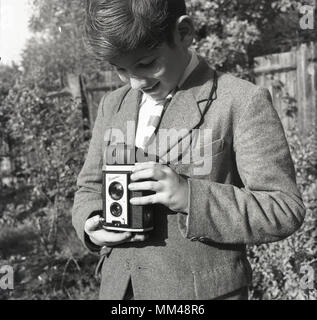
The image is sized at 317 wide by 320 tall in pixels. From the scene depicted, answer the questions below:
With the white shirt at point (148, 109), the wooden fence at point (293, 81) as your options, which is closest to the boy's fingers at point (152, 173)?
the white shirt at point (148, 109)

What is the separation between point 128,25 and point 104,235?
0.67 m

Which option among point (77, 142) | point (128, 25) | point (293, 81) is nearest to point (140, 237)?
point (128, 25)

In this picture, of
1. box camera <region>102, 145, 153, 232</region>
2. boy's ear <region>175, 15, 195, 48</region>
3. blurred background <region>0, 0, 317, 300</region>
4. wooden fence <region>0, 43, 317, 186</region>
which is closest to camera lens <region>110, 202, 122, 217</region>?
box camera <region>102, 145, 153, 232</region>

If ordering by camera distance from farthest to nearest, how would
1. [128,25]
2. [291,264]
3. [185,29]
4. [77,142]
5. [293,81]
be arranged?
[293,81] → [77,142] → [291,264] → [185,29] → [128,25]

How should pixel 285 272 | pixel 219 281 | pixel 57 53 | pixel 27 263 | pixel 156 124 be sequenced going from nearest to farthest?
pixel 219 281 < pixel 156 124 < pixel 285 272 < pixel 27 263 < pixel 57 53

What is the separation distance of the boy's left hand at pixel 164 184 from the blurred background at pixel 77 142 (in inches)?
81.7

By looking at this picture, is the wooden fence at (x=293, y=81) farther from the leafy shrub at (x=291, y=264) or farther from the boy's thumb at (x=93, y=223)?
the boy's thumb at (x=93, y=223)

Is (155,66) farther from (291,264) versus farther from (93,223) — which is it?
(291,264)

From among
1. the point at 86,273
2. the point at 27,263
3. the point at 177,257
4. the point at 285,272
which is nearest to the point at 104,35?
the point at 177,257

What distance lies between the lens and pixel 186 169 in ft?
4.91

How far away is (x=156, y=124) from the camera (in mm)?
1588

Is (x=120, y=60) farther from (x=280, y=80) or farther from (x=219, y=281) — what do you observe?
(x=280, y=80)

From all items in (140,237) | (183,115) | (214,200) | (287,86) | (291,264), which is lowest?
(291,264)

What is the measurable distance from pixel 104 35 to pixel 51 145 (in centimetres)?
337
